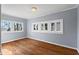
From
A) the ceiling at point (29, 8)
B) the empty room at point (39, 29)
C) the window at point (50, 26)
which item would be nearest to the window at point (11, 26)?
the empty room at point (39, 29)

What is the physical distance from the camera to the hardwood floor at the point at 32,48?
152cm

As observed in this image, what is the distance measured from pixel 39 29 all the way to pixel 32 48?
1.28 feet

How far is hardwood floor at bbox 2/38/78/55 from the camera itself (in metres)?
1.52

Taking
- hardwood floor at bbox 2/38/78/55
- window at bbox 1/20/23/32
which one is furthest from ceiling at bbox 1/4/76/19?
hardwood floor at bbox 2/38/78/55

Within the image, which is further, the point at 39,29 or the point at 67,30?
the point at 39,29

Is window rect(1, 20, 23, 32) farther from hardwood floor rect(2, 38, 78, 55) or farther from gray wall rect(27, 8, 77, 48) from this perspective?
gray wall rect(27, 8, 77, 48)

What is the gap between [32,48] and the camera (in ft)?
5.18

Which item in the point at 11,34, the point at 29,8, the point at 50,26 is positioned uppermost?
the point at 29,8

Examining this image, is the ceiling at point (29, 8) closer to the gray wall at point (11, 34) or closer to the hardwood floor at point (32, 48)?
the gray wall at point (11, 34)

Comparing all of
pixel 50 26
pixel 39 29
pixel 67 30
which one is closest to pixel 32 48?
pixel 39 29

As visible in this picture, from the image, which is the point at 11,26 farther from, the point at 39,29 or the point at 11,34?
the point at 39,29

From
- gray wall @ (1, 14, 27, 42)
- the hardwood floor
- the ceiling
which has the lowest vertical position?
the hardwood floor

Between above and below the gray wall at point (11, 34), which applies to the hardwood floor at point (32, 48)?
below
